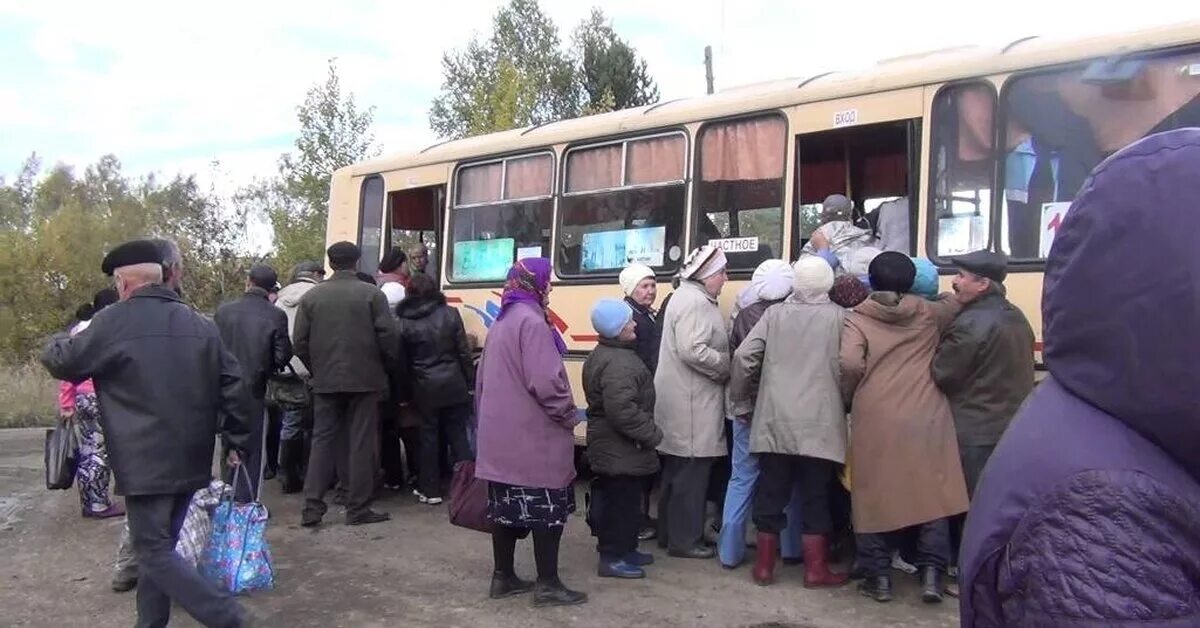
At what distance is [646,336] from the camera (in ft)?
21.4

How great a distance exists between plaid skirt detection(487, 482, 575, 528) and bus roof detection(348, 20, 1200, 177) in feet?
10.6

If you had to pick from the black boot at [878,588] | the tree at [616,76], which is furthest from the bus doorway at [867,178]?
the tree at [616,76]

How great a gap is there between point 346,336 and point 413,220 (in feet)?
9.73

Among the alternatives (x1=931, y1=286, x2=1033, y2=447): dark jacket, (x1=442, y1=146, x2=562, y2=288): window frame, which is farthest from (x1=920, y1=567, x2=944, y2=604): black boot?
(x1=442, y1=146, x2=562, y2=288): window frame

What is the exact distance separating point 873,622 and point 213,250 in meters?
22.9

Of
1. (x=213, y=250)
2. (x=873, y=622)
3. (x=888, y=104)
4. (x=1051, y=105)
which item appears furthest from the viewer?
(x=213, y=250)

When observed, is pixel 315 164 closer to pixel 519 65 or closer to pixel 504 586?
pixel 519 65

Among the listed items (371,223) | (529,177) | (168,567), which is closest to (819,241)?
(529,177)

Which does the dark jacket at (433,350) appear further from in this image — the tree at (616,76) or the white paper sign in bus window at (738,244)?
the tree at (616,76)

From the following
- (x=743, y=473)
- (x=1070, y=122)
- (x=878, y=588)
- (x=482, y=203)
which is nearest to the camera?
(x=878, y=588)

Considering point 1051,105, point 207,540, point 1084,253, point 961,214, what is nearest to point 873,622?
point 961,214

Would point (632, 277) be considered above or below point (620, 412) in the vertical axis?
above

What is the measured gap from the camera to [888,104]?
20.9ft

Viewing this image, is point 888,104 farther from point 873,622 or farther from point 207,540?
point 207,540
